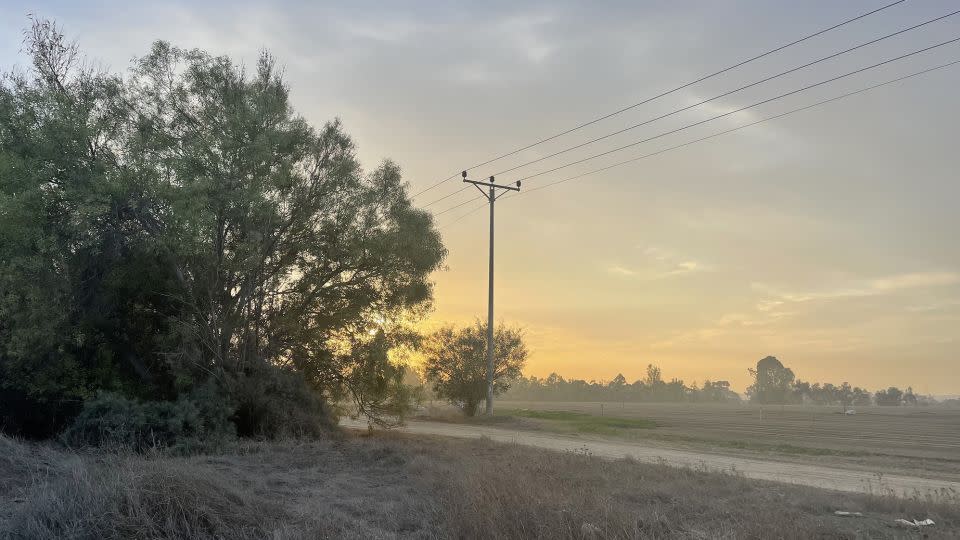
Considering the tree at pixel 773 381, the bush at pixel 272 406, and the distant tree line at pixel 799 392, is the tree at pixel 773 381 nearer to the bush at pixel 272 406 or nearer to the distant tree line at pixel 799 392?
the distant tree line at pixel 799 392

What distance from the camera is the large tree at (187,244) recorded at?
71.7 feet

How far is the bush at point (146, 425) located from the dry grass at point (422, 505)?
3207 mm

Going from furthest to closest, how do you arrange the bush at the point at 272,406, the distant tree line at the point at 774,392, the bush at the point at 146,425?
1. the distant tree line at the point at 774,392
2. the bush at the point at 272,406
3. the bush at the point at 146,425

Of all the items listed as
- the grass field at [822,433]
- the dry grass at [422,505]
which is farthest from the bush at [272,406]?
the grass field at [822,433]

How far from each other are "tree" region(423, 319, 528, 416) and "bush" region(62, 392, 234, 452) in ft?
86.4

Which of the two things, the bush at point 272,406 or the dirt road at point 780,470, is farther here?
the bush at point 272,406

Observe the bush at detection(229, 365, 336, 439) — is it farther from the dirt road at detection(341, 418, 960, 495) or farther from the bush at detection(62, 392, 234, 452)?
the dirt road at detection(341, 418, 960, 495)

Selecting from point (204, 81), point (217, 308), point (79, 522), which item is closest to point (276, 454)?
point (217, 308)

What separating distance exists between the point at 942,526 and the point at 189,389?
842 inches

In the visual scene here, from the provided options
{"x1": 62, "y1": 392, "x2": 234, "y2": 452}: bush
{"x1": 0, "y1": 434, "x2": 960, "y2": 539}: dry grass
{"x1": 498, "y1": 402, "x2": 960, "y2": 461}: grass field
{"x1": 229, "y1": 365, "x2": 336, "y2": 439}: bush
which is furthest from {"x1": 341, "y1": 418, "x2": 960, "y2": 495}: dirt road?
{"x1": 62, "y1": 392, "x2": 234, "y2": 452}: bush

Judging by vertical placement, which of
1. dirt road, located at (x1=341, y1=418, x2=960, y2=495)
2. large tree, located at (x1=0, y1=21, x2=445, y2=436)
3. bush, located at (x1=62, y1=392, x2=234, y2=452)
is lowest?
dirt road, located at (x1=341, y1=418, x2=960, y2=495)

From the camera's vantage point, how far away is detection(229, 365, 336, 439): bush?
2441 centimetres

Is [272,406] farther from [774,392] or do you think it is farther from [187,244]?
[774,392]

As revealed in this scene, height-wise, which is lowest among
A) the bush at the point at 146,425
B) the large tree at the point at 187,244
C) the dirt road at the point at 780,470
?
the dirt road at the point at 780,470
